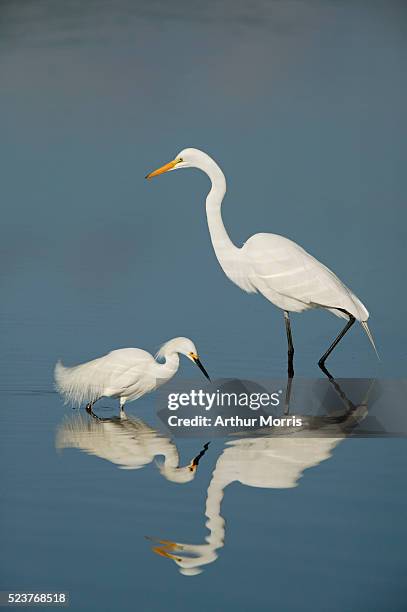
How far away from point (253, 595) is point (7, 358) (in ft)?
8.76

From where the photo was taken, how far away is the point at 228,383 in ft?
14.1

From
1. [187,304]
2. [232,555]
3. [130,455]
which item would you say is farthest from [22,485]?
[187,304]

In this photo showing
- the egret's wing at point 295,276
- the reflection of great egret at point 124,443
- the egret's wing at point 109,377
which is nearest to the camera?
the reflection of great egret at point 124,443

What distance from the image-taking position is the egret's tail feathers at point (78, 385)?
3.99m

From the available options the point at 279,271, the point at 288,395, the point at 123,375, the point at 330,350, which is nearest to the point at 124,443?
the point at 123,375

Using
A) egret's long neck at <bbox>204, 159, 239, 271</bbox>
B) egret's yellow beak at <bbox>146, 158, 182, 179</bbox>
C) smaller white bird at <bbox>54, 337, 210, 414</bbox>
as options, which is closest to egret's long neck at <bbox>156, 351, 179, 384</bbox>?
smaller white bird at <bbox>54, 337, 210, 414</bbox>

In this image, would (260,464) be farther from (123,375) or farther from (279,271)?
(279,271)

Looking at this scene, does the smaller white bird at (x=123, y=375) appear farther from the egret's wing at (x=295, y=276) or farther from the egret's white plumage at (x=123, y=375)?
the egret's wing at (x=295, y=276)

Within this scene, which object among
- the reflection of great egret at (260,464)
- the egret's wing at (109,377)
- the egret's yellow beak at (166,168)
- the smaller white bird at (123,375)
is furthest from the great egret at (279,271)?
the egret's wing at (109,377)

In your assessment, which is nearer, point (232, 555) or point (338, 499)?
point (232, 555)

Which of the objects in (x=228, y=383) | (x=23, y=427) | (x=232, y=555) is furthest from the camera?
(x=228, y=383)

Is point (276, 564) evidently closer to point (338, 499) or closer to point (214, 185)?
point (338, 499)

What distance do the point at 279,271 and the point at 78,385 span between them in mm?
1074

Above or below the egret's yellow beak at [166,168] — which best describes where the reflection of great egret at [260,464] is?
below
